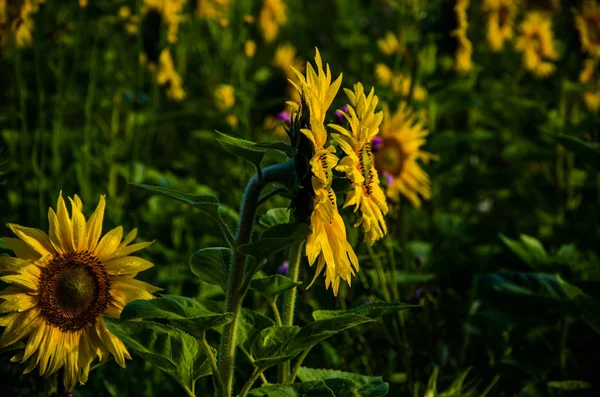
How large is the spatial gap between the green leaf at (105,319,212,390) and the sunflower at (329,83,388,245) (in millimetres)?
303

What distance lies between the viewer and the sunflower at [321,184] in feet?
3.43

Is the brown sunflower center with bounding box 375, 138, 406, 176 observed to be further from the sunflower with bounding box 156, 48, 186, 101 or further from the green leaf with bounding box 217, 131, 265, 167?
the green leaf with bounding box 217, 131, 265, 167

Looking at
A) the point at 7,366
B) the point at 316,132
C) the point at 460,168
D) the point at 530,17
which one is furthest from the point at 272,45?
the point at 316,132

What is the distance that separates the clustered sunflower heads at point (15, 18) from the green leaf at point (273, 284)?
1.17 metres

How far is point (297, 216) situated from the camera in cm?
108

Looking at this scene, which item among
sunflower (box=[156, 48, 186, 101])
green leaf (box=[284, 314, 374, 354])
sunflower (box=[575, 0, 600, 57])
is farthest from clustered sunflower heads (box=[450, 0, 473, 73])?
green leaf (box=[284, 314, 374, 354])

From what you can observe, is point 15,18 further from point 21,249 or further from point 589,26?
point 589,26

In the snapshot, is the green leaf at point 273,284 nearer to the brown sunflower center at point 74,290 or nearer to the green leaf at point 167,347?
the green leaf at point 167,347

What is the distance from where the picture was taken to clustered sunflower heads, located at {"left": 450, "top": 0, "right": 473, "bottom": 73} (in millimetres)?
2701

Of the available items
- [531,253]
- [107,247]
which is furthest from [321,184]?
[531,253]

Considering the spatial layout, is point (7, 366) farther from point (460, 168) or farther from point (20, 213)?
point (460, 168)

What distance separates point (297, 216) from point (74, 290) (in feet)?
1.38

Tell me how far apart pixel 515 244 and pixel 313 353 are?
0.57 metres

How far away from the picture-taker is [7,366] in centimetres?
151
